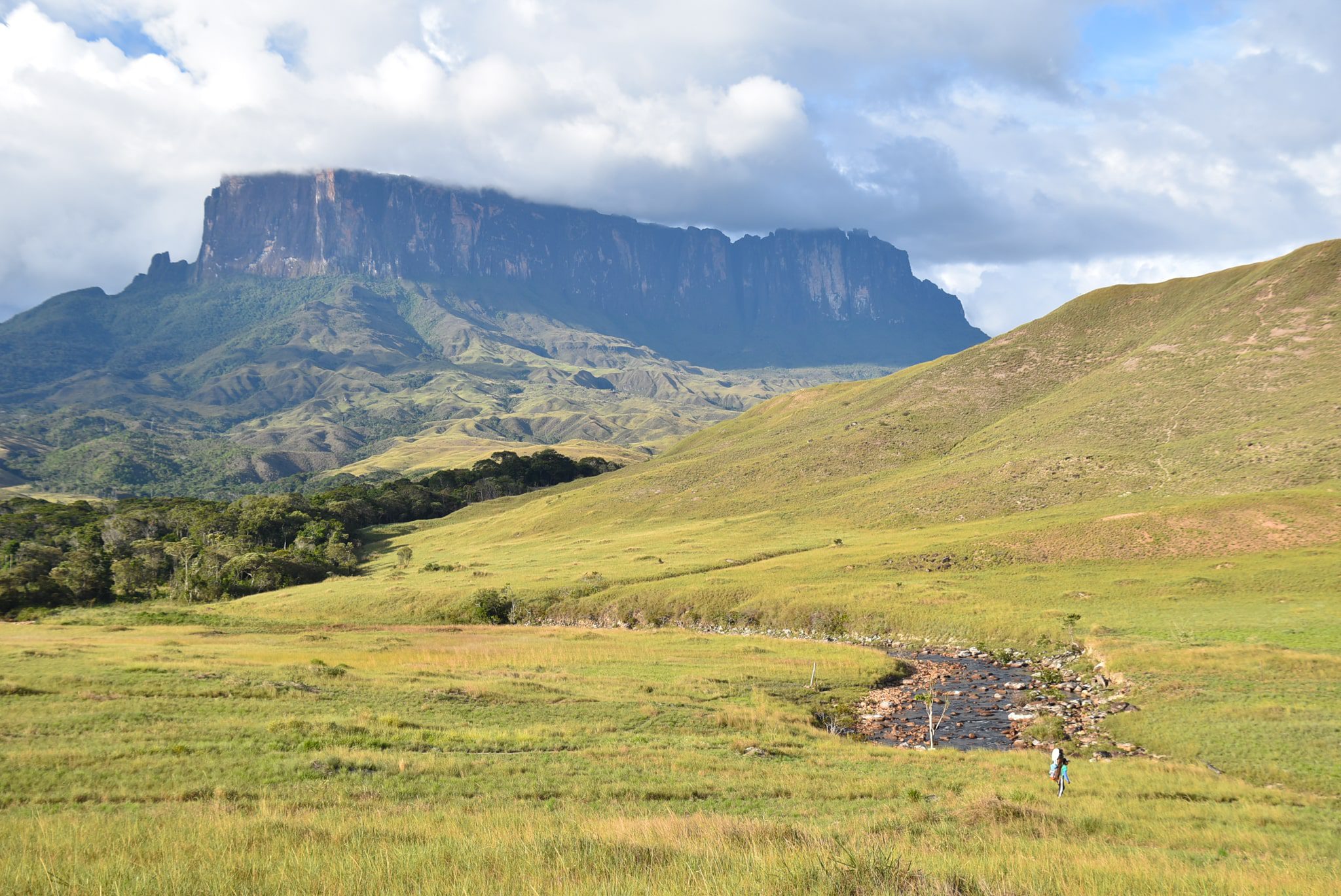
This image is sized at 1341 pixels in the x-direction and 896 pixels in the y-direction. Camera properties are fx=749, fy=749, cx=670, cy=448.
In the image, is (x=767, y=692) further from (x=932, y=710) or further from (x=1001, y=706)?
(x=1001, y=706)

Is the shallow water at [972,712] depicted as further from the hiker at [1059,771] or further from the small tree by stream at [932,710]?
the hiker at [1059,771]

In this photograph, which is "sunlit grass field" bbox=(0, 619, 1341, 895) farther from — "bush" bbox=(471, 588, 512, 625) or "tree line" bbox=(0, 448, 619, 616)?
"tree line" bbox=(0, 448, 619, 616)

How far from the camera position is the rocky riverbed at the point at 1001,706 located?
2984 cm

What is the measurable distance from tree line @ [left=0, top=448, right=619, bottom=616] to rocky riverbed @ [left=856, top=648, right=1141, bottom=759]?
7908 cm

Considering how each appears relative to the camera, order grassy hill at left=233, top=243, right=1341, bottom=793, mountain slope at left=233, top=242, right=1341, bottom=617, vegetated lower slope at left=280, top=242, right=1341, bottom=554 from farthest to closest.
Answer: vegetated lower slope at left=280, top=242, right=1341, bottom=554 → mountain slope at left=233, top=242, right=1341, bottom=617 → grassy hill at left=233, top=243, right=1341, bottom=793

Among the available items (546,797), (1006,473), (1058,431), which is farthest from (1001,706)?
(1058,431)

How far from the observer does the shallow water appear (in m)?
30.3

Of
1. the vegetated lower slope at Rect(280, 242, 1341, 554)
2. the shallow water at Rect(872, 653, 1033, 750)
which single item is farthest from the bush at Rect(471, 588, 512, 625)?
the shallow water at Rect(872, 653, 1033, 750)

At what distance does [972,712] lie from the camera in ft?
113

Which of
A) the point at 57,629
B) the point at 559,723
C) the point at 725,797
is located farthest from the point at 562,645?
the point at 57,629

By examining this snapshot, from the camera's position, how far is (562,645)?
5162cm

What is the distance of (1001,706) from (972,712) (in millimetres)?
2003

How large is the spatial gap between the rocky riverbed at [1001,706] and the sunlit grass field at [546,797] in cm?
288

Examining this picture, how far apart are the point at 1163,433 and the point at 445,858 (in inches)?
4322
